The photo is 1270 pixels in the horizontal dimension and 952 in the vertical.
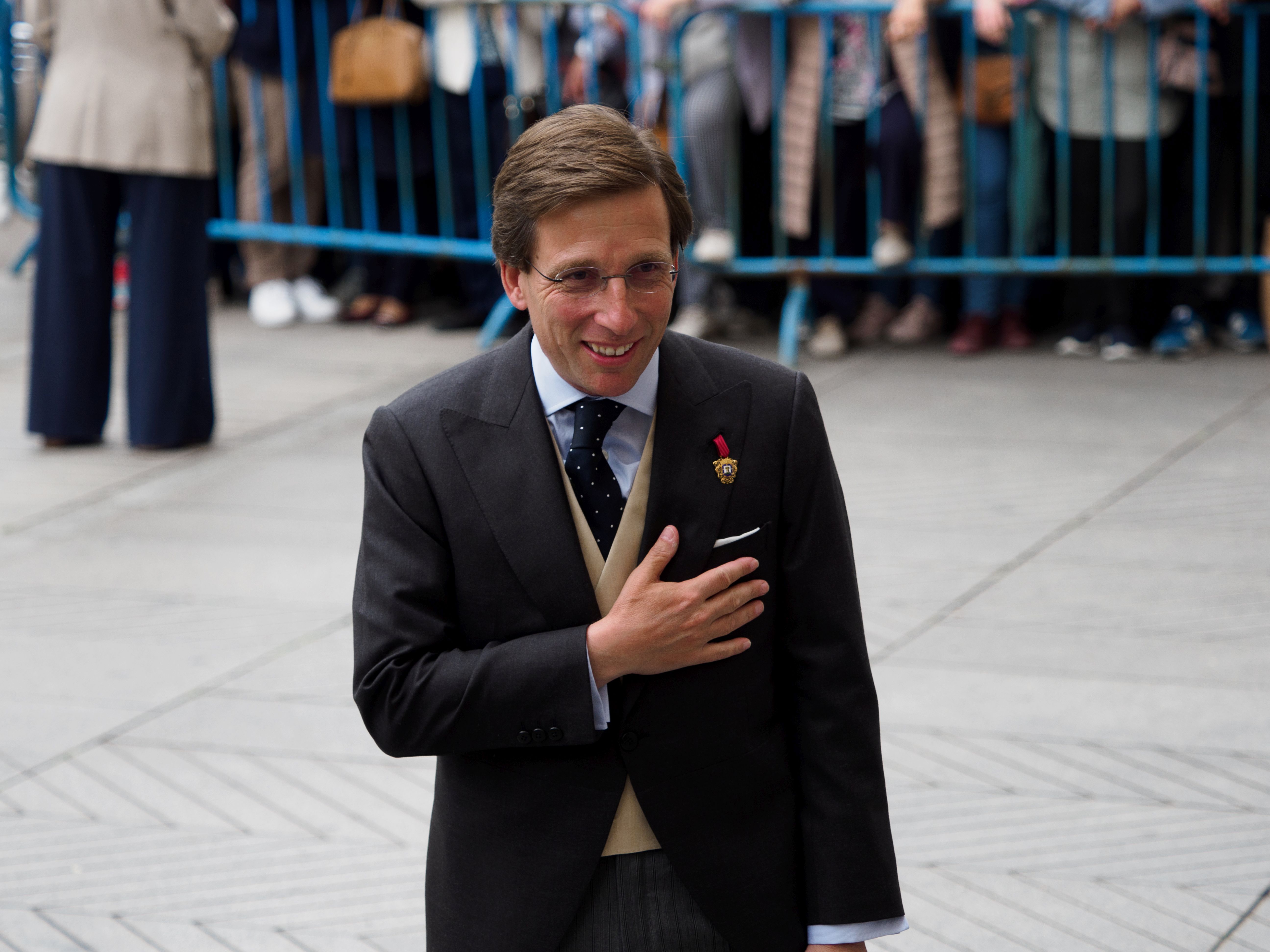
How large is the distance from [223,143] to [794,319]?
3735 mm

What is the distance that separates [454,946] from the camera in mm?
2127

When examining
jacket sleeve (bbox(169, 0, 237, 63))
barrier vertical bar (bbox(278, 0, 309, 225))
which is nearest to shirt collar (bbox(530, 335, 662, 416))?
jacket sleeve (bbox(169, 0, 237, 63))

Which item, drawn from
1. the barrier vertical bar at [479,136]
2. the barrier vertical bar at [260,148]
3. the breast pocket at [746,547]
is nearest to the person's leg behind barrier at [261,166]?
the barrier vertical bar at [260,148]

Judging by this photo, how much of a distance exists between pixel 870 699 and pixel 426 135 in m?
7.67

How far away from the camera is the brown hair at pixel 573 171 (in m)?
1.91

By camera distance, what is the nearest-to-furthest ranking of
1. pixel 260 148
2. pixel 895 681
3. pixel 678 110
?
1. pixel 895 681
2. pixel 678 110
3. pixel 260 148

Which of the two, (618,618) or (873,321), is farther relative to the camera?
(873,321)

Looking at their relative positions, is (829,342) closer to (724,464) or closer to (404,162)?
(404,162)

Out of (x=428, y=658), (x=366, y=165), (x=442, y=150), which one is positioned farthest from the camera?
(x=366, y=165)

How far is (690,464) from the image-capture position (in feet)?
6.68

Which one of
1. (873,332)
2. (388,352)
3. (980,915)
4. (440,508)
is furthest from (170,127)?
(440,508)

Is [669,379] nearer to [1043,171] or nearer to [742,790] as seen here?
[742,790]

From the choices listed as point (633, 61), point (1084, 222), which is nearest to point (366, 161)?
point (633, 61)

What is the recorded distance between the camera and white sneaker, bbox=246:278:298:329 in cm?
977
